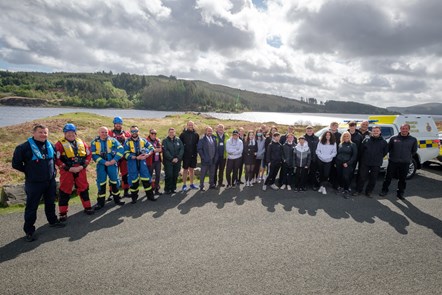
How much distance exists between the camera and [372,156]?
718cm

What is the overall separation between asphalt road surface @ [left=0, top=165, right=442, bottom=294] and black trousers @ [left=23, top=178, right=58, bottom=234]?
264 mm

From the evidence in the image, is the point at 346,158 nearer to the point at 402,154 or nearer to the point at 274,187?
the point at 402,154

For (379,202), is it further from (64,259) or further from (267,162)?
(64,259)

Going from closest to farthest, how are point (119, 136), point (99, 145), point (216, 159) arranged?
point (99, 145) → point (119, 136) → point (216, 159)

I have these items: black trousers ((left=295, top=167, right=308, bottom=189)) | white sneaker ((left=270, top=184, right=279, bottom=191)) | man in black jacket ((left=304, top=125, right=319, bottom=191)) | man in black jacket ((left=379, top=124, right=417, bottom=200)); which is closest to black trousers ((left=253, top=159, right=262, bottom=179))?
white sneaker ((left=270, top=184, right=279, bottom=191))

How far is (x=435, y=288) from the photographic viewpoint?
11.2 feet

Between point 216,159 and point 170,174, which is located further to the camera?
point 216,159

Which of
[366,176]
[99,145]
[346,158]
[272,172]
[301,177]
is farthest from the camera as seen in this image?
[272,172]

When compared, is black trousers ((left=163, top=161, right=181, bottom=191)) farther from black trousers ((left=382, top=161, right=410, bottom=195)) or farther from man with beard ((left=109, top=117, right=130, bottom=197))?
black trousers ((left=382, top=161, right=410, bottom=195))

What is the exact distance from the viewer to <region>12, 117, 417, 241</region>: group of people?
18.1 feet

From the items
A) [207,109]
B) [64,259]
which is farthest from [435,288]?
[207,109]

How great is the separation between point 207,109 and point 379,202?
453 ft

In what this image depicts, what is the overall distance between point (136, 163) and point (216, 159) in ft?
8.73

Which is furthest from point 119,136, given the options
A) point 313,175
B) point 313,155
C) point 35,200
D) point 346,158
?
point 346,158
